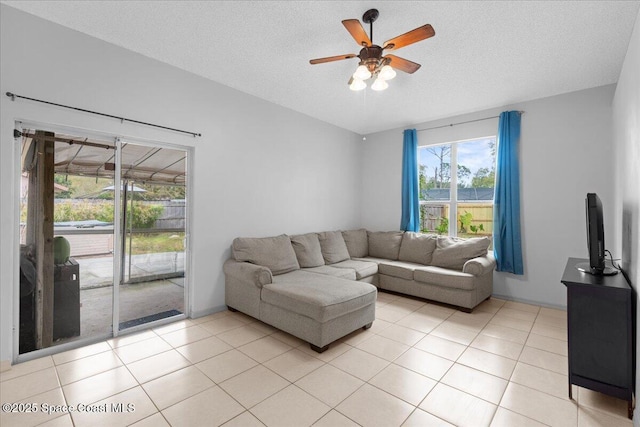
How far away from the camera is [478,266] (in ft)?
11.9

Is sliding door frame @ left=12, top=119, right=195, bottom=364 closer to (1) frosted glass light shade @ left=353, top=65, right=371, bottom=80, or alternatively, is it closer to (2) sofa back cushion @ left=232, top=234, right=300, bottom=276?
(2) sofa back cushion @ left=232, top=234, right=300, bottom=276

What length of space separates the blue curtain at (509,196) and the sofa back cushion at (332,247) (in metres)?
2.28

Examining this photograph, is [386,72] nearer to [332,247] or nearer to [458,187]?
[332,247]

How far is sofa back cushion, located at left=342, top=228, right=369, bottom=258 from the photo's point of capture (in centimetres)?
506

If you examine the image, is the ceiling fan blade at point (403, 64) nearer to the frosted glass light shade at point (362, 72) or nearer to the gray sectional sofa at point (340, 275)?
the frosted glass light shade at point (362, 72)

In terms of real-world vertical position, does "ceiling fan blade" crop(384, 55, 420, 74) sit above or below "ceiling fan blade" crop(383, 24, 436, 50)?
above

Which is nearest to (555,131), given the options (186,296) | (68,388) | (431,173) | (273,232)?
(431,173)

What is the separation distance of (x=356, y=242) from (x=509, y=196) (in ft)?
7.90

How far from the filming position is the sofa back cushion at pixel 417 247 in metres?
4.49

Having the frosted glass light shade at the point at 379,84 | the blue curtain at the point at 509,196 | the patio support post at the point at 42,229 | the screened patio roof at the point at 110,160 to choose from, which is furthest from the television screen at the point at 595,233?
the patio support post at the point at 42,229

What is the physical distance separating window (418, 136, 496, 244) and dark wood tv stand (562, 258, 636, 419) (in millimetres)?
2610

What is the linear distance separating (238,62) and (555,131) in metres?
4.06

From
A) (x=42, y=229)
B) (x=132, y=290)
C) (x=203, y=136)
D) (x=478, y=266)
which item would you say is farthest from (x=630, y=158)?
(x=132, y=290)

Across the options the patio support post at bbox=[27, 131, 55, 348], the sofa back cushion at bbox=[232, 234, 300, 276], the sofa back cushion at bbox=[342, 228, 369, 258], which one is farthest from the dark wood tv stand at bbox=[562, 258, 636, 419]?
the patio support post at bbox=[27, 131, 55, 348]
